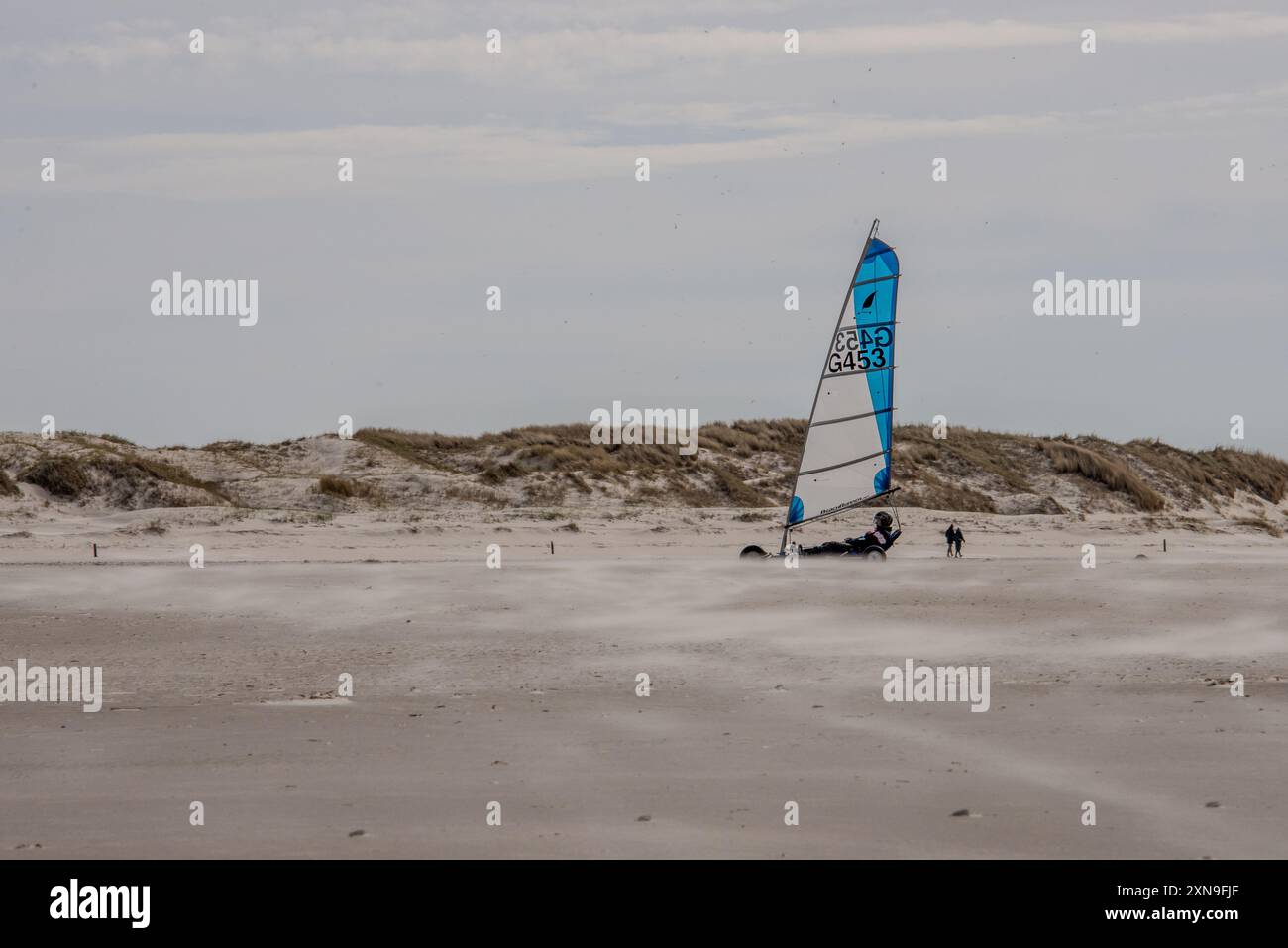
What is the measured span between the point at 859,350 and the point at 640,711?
1143cm

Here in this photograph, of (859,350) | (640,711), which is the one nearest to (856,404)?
(859,350)

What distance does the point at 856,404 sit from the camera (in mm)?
21234

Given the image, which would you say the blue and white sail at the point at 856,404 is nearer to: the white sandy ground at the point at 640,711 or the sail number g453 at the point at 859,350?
the sail number g453 at the point at 859,350

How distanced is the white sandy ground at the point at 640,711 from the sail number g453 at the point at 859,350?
3358 mm

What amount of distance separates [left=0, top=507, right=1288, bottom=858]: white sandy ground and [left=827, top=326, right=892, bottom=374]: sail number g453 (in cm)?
336

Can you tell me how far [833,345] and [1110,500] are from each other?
20.7 m

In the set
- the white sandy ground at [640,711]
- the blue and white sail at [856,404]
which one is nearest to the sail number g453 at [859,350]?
the blue and white sail at [856,404]

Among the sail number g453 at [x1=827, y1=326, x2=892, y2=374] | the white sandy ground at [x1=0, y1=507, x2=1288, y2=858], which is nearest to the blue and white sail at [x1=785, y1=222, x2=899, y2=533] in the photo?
the sail number g453 at [x1=827, y1=326, x2=892, y2=374]

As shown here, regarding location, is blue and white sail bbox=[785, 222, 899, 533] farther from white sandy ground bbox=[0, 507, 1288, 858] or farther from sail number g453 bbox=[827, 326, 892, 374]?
white sandy ground bbox=[0, 507, 1288, 858]

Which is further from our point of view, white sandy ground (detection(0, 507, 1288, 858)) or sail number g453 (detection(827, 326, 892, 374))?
sail number g453 (detection(827, 326, 892, 374))

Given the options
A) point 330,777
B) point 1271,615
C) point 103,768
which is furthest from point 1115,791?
point 1271,615

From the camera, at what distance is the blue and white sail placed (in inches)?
819

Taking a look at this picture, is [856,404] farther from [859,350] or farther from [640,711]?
[640,711]

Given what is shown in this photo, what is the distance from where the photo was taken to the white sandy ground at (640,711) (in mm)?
7641
